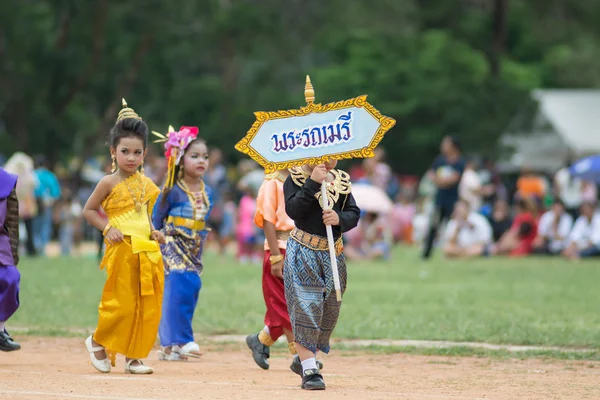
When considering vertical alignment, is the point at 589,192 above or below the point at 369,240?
above

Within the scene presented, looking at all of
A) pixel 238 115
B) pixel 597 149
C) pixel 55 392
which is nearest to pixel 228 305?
pixel 55 392

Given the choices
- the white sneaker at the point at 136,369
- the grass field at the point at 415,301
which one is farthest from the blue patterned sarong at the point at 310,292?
the grass field at the point at 415,301

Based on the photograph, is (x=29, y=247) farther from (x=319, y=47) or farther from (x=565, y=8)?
(x=565, y=8)

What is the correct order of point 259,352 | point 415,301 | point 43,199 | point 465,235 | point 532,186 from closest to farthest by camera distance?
point 259,352, point 415,301, point 465,235, point 43,199, point 532,186

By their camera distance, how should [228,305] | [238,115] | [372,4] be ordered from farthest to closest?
[372,4], [238,115], [228,305]

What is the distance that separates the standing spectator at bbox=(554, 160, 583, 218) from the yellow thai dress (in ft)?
61.9

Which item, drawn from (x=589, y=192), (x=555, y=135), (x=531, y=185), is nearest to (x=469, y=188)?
(x=589, y=192)

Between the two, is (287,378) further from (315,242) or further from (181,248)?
(181,248)

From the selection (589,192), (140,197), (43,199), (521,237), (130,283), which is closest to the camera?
(130,283)

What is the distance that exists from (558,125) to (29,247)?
17747 mm

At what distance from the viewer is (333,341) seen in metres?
11.4

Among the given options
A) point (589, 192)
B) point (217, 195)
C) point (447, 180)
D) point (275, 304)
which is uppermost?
point (589, 192)

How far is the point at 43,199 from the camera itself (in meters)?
24.8

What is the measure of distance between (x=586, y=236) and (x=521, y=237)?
5.82 ft
